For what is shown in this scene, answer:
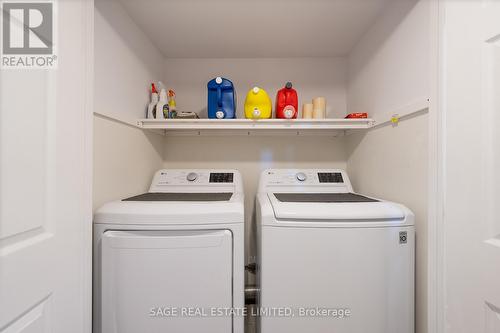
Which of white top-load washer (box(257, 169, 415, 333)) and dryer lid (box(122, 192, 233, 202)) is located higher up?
dryer lid (box(122, 192, 233, 202))

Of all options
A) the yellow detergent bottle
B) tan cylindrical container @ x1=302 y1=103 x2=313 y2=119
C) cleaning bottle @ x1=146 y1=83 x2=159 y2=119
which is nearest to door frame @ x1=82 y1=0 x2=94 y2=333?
cleaning bottle @ x1=146 y1=83 x2=159 y2=119

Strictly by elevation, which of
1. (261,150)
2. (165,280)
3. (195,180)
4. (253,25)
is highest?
(253,25)

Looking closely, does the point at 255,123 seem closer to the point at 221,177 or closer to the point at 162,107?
the point at 221,177

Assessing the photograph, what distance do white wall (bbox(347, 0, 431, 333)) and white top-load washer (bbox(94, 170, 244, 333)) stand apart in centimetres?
89

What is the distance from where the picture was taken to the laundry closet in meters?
1.06

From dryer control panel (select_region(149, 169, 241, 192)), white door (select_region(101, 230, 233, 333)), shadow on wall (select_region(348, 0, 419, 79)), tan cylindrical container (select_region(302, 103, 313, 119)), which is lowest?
white door (select_region(101, 230, 233, 333))

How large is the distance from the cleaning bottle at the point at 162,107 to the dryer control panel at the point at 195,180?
419mm

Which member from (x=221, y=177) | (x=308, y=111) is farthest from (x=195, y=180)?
(x=308, y=111)

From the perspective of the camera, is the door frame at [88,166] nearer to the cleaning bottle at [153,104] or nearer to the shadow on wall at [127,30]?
the shadow on wall at [127,30]

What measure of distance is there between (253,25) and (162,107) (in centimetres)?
85

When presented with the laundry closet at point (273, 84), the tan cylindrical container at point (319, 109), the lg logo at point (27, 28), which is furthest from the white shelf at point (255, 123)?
the lg logo at point (27, 28)

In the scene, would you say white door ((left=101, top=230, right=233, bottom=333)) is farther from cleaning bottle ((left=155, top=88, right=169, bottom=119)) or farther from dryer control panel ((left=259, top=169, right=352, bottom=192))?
cleaning bottle ((left=155, top=88, right=169, bottom=119))

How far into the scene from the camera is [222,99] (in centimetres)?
151

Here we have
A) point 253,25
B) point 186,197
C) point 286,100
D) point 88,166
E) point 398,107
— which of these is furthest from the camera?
point 286,100
